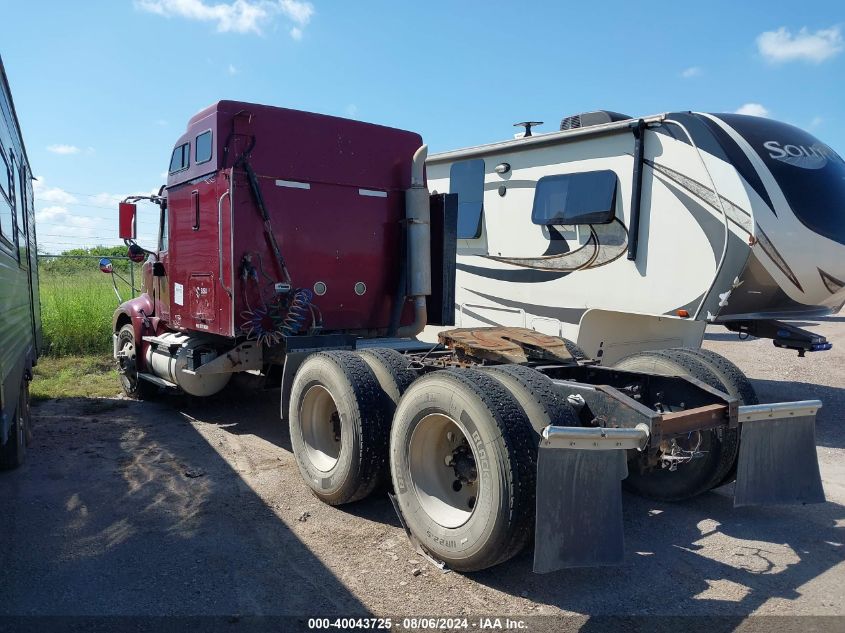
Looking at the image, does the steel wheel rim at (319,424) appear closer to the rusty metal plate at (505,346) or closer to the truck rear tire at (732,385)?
the rusty metal plate at (505,346)

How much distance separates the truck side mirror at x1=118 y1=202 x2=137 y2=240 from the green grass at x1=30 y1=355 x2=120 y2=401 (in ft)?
7.69

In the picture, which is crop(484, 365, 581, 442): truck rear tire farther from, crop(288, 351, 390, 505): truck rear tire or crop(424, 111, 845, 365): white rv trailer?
crop(424, 111, 845, 365): white rv trailer

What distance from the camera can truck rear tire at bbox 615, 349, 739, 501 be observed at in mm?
4336

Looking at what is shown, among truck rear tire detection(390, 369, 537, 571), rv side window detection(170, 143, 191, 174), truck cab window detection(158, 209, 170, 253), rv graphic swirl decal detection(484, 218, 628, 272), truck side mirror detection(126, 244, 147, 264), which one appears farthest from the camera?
truck side mirror detection(126, 244, 147, 264)

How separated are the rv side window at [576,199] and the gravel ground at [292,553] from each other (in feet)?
11.1

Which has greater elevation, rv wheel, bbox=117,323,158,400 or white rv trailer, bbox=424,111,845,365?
white rv trailer, bbox=424,111,845,365

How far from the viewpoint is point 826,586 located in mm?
3629

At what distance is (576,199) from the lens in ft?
25.5

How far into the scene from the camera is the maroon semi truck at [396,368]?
3363 millimetres

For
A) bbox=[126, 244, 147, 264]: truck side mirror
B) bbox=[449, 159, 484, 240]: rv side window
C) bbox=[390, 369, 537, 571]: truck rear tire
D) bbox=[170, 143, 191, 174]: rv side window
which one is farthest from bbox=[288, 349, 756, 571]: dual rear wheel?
bbox=[449, 159, 484, 240]: rv side window

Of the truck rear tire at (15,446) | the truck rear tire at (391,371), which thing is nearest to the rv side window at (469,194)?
the truck rear tire at (391,371)

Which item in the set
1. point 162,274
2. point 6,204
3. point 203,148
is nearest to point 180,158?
point 203,148

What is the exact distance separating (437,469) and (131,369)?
5435 mm

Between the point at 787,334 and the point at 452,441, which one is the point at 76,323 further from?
the point at 787,334
